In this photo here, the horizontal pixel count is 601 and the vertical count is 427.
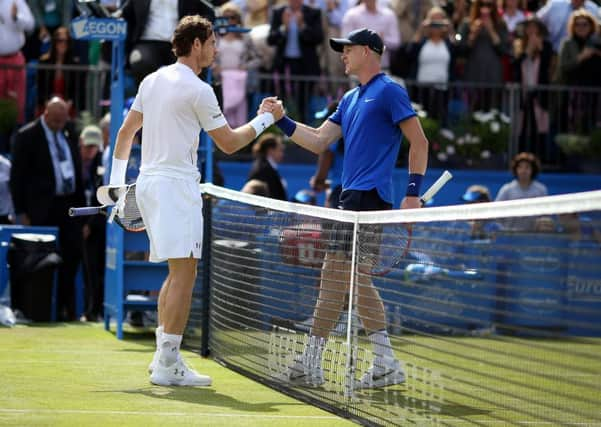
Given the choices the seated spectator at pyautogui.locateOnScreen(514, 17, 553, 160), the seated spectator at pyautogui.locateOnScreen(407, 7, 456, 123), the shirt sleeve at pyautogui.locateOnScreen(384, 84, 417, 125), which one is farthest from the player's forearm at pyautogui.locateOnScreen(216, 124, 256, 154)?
the seated spectator at pyautogui.locateOnScreen(514, 17, 553, 160)

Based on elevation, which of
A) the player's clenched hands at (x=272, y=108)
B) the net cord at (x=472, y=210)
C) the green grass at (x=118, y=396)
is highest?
the player's clenched hands at (x=272, y=108)

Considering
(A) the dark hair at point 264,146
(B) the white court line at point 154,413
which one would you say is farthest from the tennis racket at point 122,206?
(A) the dark hair at point 264,146

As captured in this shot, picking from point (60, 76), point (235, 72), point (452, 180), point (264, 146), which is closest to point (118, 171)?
point (264, 146)

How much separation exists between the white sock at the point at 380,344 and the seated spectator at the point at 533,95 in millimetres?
11407

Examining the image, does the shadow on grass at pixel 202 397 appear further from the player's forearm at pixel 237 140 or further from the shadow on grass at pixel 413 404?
the player's forearm at pixel 237 140

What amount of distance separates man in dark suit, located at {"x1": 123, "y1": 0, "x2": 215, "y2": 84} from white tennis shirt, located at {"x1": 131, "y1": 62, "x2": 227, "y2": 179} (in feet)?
12.6

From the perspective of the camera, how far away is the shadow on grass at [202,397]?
7.77m

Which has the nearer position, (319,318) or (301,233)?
(319,318)

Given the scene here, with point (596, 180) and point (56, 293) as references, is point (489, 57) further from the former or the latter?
point (56, 293)

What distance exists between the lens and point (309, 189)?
17.4 m

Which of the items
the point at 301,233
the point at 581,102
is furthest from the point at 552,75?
the point at 301,233

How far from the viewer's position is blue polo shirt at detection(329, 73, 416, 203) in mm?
8672

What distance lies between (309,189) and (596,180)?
3.95 meters

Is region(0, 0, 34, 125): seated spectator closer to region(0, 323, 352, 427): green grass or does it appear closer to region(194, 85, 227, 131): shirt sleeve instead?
region(0, 323, 352, 427): green grass
